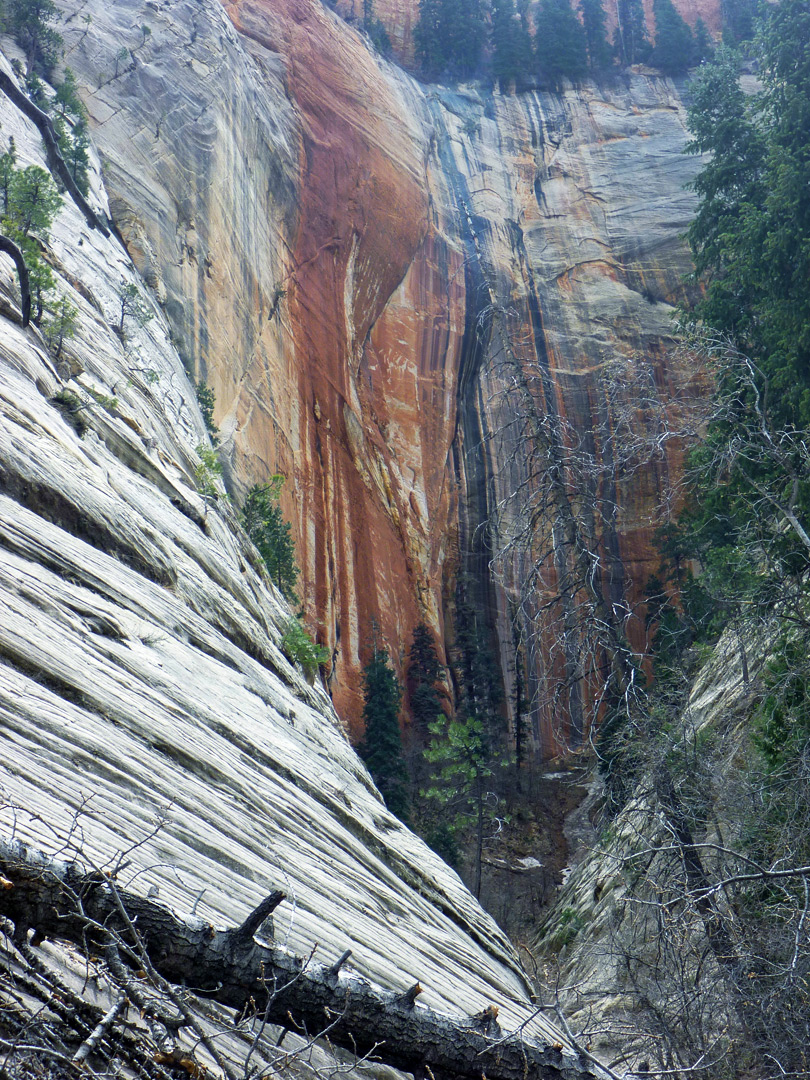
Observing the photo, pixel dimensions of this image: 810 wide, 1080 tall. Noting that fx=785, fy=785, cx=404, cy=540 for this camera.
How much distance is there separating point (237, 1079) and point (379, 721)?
79.7 feet

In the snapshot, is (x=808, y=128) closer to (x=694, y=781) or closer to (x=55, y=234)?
(x=694, y=781)

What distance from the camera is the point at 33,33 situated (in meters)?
26.8

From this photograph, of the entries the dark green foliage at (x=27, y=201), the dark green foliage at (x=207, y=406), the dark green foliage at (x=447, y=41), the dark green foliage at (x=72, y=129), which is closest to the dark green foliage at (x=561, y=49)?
the dark green foliage at (x=447, y=41)

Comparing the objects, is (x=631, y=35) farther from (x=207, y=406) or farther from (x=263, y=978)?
(x=263, y=978)

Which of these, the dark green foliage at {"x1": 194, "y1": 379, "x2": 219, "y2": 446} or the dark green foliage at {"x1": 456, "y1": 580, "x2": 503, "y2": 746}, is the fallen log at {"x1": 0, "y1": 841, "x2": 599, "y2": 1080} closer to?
the dark green foliage at {"x1": 194, "y1": 379, "x2": 219, "y2": 446}

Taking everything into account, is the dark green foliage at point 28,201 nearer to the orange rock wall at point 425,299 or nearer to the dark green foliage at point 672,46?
the orange rock wall at point 425,299

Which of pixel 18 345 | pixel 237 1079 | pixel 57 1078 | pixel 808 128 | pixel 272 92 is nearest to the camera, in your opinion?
pixel 57 1078

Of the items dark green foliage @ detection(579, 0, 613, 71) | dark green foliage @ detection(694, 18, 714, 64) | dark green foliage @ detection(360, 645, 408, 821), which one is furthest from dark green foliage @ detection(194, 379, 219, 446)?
dark green foliage @ detection(694, 18, 714, 64)

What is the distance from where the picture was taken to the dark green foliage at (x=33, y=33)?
26.6 m

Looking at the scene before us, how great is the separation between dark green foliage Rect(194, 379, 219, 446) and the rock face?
0.88m

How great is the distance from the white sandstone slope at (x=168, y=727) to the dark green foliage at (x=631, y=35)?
53.1 metres

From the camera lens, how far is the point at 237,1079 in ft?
11.6

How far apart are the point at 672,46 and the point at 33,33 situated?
139ft

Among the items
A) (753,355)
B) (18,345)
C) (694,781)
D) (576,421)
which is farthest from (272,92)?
(694,781)
